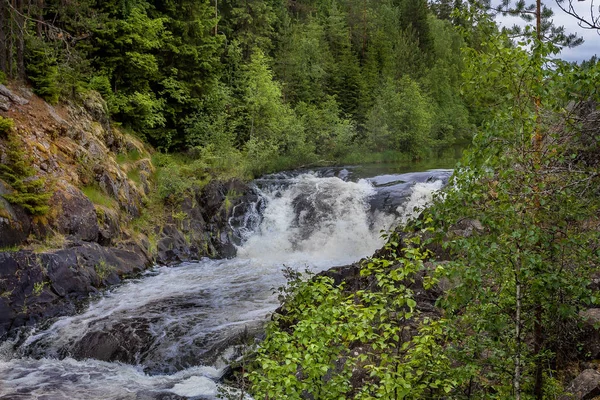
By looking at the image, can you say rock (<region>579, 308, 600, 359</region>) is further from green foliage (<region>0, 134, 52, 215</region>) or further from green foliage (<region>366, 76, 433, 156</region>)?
green foliage (<region>366, 76, 433, 156</region>)

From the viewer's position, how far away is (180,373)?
337 inches

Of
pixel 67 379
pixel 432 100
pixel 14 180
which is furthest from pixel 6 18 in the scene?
pixel 432 100

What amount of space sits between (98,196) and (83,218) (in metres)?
1.46

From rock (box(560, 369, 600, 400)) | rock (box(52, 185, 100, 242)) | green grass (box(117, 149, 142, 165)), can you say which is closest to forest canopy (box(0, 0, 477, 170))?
green grass (box(117, 149, 142, 165))

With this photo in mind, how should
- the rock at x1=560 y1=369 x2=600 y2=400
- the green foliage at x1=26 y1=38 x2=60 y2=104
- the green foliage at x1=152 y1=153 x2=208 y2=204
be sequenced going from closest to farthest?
the rock at x1=560 y1=369 x2=600 y2=400, the green foliage at x1=26 y1=38 x2=60 y2=104, the green foliage at x1=152 y1=153 x2=208 y2=204

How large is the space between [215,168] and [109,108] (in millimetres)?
4496

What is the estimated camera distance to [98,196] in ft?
46.3

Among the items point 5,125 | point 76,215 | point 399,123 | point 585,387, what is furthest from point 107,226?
point 399,123

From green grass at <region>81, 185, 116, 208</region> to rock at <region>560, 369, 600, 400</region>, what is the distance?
12574 millimetres

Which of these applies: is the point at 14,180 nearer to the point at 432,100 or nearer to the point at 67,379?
the point at 67,379

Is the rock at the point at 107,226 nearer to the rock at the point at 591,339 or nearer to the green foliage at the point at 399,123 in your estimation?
the rock at the point at 591,339

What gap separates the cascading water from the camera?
27.2ft

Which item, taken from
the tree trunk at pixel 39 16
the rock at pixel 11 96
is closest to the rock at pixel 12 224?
the rock at pixel 11 96

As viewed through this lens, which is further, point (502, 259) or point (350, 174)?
point (350, 174)
